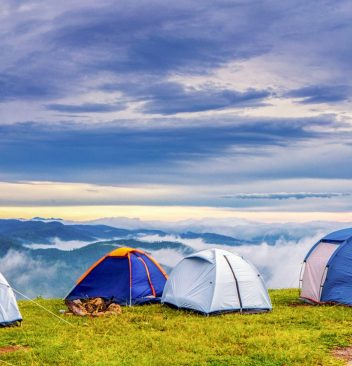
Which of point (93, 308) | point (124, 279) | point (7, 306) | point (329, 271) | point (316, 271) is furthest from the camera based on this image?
point (316, 271)

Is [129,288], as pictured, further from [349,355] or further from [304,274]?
[349,355]

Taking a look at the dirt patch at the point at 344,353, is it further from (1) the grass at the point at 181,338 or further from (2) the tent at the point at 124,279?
Result: (2) the tent at the point at 124,279

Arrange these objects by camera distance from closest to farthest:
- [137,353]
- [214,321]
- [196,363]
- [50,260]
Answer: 1. [196,363]
2. [137,353]
3. [214,321]
4. [50,260]

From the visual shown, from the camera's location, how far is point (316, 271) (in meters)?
26.7

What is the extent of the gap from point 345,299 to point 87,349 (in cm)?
1171

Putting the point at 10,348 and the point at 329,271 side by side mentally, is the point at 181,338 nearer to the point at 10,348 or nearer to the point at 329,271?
the point at 10,348

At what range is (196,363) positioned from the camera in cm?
1557

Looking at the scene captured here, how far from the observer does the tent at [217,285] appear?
2272 cm

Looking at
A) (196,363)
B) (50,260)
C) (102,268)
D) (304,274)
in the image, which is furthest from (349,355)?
(50,260)

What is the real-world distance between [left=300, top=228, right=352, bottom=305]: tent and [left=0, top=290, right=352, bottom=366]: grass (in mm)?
1345

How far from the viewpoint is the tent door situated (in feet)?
86.1

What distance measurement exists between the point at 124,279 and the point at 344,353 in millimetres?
11174

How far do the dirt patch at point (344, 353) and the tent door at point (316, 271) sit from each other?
27.7 feet

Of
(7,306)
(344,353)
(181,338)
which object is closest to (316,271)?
(344,353)
